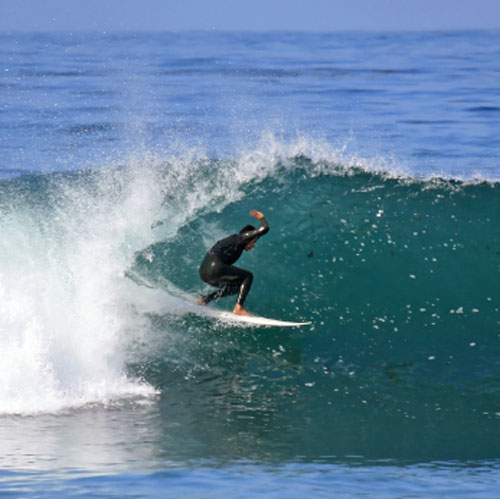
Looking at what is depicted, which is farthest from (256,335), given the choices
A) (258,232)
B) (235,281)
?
(258,232)

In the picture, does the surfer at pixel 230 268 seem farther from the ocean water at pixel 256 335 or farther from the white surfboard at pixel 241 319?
the ocean water at pixel 256 335

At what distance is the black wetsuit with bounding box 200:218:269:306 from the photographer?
35.1 feet

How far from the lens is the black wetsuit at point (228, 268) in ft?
35.1

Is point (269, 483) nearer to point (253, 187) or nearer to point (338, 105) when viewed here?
point (253, 187)

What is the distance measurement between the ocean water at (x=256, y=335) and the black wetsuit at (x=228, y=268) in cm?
55

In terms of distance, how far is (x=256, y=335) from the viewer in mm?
10852

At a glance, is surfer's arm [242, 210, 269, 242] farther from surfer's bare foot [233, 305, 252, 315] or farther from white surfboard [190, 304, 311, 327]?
white surfboard [190, 304, 311, 327]

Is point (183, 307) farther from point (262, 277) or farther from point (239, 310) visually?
point (262, 277)

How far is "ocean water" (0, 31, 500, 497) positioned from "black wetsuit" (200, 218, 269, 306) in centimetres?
55

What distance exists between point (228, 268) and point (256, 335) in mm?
845

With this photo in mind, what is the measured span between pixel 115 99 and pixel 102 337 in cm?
2354

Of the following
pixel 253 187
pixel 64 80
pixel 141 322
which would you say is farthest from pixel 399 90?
pixel 141 322

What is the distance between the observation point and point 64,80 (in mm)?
37156

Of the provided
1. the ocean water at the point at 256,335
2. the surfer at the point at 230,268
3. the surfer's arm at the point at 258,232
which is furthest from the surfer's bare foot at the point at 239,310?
the surfer's arm at the point at 258,232
